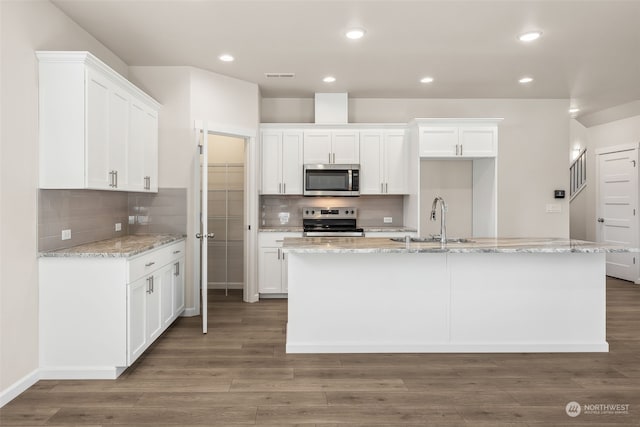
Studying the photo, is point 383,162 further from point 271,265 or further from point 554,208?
point 554,208

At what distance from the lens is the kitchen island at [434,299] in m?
3.52

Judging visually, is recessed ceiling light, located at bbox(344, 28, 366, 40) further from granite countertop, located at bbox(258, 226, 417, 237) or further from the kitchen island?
granite countertop, located at bbox(258, 226, 417, 237)

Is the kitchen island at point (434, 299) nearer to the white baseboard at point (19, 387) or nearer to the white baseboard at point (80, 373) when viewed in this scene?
the white baseboard at point (80, 373)

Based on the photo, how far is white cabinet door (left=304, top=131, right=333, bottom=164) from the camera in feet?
18.9

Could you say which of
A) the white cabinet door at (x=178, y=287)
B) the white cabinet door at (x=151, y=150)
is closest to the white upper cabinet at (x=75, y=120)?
the white cabinet door at (x=151, y=150)

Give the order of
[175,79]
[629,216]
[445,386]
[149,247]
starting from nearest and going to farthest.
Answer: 1. [445,386]
2. [149,247]
3. [175,79]
4. [629,216]

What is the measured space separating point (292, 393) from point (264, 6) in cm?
280

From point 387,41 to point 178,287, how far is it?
321 centimetres

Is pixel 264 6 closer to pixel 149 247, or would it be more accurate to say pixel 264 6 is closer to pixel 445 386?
pixel 149 247

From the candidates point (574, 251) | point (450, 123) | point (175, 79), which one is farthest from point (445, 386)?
point (175, 79)

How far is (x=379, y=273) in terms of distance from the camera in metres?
3.52

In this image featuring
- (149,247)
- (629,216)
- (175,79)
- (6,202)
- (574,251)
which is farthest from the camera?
(629,216)

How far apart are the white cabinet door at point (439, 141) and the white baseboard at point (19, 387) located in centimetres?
452

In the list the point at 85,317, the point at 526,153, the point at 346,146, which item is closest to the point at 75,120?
the point at 85,317
